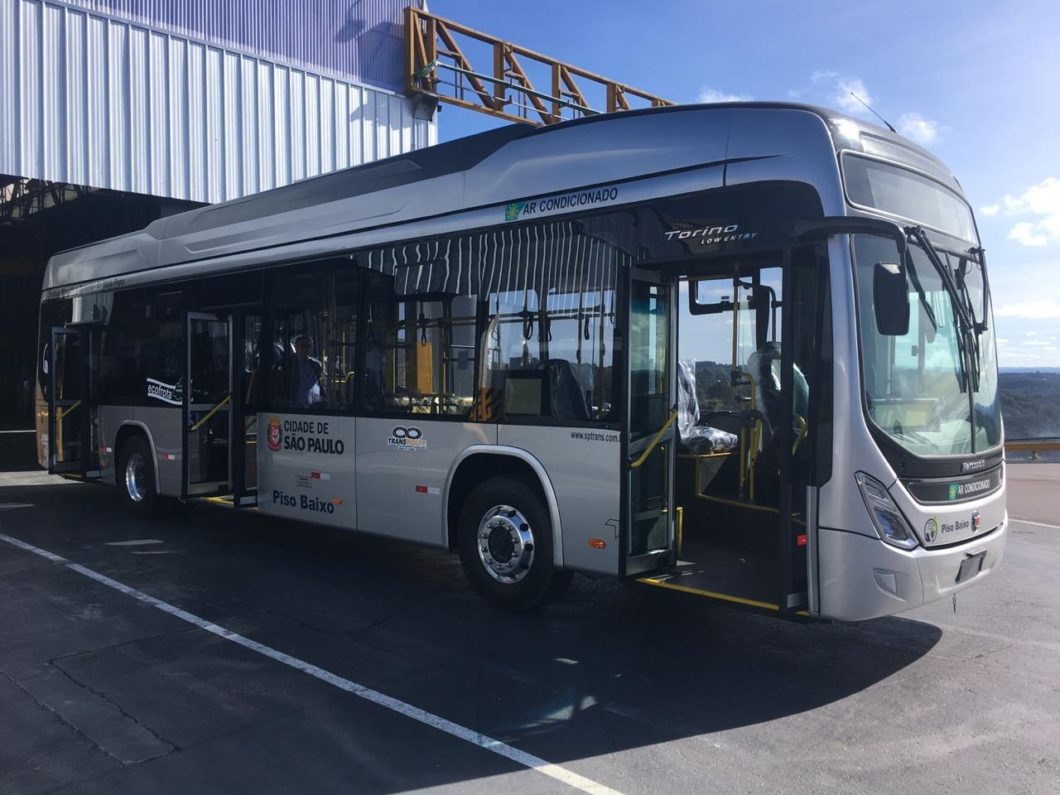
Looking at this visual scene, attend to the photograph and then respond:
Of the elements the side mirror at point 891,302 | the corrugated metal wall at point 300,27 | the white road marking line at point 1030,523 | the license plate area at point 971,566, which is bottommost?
the white road marking line at point 1030,523

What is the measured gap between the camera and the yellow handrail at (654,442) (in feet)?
18.6

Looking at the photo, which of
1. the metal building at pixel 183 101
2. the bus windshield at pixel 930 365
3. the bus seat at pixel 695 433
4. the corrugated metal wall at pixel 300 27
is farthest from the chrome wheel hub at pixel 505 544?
the corrugated metal wall at pixel 300 27

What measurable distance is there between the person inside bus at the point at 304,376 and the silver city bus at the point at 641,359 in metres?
0.03

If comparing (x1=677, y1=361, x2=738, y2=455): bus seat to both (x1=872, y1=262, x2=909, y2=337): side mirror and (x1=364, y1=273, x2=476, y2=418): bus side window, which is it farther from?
(x1=872, y1=262, x2=909, y2=337): side mirror

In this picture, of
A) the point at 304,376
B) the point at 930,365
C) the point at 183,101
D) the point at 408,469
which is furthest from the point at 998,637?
the point at 183,101

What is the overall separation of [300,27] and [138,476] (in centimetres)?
1013

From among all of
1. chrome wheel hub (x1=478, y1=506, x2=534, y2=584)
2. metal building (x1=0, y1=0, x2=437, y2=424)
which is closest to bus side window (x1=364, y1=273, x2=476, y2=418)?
chrome wheel hub (x1=478, y1=506, x2=534, y2=584)

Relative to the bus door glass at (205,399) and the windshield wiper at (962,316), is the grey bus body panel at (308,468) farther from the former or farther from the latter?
the windshield wiper at (962,316)

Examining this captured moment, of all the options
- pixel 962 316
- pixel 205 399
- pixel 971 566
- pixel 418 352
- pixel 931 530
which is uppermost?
pixel 962 316

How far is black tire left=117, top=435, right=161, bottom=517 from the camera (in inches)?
408

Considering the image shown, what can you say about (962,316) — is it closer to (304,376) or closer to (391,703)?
(391,703)

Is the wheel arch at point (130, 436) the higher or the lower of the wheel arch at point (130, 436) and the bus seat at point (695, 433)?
the lower

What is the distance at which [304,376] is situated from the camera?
812 centimetres

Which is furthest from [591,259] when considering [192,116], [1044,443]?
[1044,443]
